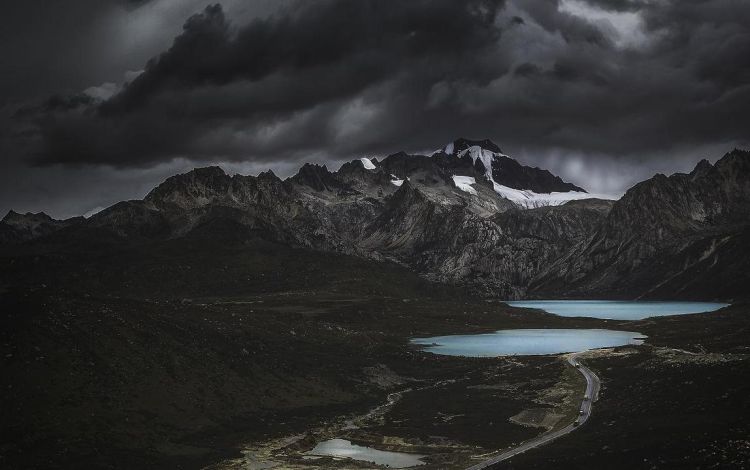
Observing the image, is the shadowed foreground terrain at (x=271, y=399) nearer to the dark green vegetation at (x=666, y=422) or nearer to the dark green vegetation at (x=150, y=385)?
the dark green vegetation at (x=150, y=385)

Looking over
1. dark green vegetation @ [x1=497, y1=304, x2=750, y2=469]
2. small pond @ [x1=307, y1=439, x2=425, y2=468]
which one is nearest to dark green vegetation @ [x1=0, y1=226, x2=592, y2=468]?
small pond @ [x1=307, y1=439, x2=425, y2=468]

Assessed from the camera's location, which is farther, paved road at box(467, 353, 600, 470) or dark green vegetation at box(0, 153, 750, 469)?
paved road at box(467, 353, 600, 470)

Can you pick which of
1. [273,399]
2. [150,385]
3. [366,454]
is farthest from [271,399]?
[366,454]

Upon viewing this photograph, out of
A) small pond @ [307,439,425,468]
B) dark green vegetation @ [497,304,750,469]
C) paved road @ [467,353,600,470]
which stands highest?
dark green vegetation @ [497,304,750,469]

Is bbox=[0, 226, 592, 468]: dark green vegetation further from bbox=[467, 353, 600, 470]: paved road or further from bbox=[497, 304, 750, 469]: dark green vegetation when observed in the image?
bbox=[497, 304, 750, 469]: dark green vegetation

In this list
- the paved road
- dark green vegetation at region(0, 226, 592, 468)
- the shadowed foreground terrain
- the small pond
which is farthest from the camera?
dark green vegetation at region(0, 226, 592, 468)

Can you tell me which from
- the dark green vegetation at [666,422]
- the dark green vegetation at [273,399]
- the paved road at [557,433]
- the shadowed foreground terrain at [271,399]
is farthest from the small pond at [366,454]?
the dark green vegetation at [666,422]

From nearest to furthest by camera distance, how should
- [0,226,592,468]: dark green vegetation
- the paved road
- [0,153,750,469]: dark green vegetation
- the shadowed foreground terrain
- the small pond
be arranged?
[0,153,750,469]: dark green vegetation < the shadowed foreground terrain < the paved road < the small pond < [0,226,592,468]: dark green vegetation

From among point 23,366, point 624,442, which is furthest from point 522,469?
point 23,366

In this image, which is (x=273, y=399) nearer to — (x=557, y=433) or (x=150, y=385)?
(x=150, y=385)

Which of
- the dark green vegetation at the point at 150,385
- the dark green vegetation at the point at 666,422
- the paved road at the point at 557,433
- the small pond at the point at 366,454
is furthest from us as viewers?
the dark green vegetation at the point at 150,385

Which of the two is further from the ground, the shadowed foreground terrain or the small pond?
the shadowed foreground terrain
